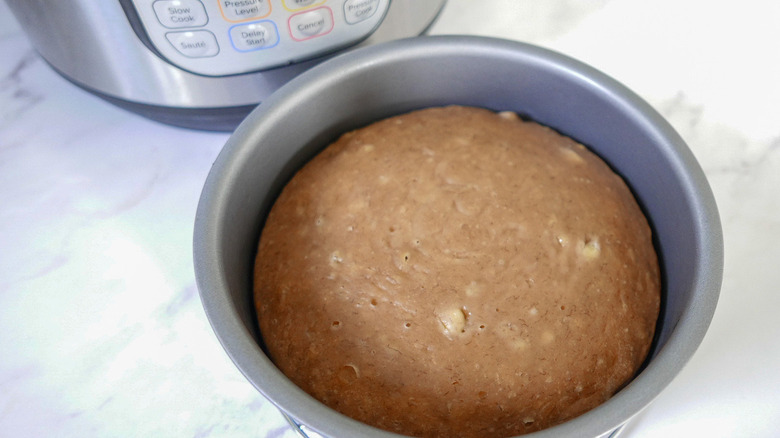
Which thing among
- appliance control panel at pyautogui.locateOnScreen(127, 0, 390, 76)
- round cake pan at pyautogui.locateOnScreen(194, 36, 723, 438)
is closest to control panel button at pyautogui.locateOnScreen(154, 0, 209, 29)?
appliance control panel at pyautogui.locateOnScreen(127, 0, 390, 76)

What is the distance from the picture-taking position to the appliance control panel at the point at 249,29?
0.66 meters

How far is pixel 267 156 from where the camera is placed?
706 mm

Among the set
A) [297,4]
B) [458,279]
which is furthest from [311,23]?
[458,279]

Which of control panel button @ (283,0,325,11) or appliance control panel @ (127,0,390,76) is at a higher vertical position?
control panel button @ (283,0,325,11)

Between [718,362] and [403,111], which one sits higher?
[403,111]

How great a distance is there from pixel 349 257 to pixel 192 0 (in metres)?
0.31

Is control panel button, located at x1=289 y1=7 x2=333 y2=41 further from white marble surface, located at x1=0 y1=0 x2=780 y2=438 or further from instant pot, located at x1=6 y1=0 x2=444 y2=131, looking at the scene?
white marble surface, located at x1=0 y1=0 x2=780 y2=438

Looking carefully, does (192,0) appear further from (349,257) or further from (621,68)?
(621,68)

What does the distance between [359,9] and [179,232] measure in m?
0.37

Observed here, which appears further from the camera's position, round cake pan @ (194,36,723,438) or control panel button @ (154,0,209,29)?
control panel button @ (154,0,209,29)

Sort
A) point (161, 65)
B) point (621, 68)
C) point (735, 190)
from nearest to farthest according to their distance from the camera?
point (161, 65) → point (735, 190) → point (621, 68)

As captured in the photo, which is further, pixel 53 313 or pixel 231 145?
pixel 53 313

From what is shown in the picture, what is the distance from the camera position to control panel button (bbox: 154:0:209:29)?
2.14 ft

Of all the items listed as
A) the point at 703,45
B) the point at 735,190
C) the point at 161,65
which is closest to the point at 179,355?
the point at 161,65
